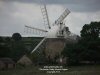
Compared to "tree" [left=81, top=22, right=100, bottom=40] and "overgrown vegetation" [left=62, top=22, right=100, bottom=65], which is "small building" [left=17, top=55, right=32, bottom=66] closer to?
"overgrown vegetation" [left=62, top=22, right=100, bottom=65]

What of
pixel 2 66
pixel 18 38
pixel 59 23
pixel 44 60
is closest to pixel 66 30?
pixel 59 23

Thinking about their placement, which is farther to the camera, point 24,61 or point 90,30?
point 90,30

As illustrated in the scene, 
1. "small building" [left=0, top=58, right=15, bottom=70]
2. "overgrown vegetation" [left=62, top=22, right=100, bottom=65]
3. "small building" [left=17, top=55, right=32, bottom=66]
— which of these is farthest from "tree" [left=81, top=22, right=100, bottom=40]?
"small building" [left=0, top=58, right=15, bottom=70]

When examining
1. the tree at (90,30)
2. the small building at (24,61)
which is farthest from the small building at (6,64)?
the tree at (90,30)

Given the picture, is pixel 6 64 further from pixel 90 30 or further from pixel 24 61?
pixel 90 30

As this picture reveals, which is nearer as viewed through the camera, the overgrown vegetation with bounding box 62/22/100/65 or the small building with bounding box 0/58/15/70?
the overgrown vegetation with bounding box 62/22/100/65

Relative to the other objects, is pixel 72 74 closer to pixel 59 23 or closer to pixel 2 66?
pixel 2 66

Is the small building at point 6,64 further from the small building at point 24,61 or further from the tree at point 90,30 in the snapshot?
the tree at point 90,30

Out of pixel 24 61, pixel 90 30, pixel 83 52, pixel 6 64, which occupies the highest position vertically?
pixel 90 30

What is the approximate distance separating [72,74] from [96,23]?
34.7 m

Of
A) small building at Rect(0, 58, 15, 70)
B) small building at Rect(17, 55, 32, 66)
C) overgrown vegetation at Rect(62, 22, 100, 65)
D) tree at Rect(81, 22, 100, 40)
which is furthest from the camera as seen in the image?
tree at Rect(81, 22, 100, 40)

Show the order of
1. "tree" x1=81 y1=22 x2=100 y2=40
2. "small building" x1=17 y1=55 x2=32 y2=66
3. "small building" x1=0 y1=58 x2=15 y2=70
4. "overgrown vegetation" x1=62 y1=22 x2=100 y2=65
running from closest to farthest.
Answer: "overgrown vegetation" x1=62 y1=22 x2=100 y2=65, "small building" x1=0 y1=58 x2=15 y2=70, "small building" x1=17 y1=55 x2=32 y2=66, "tree" x1=81 y1=22 x2=100 y2=40

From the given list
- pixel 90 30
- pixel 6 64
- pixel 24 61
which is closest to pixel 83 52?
pixel 24 61

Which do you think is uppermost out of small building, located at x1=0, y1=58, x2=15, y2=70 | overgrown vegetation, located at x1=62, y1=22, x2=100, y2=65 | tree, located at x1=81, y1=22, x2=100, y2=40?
tree, located at x1=81, y1=22, x2=100, y2=40
